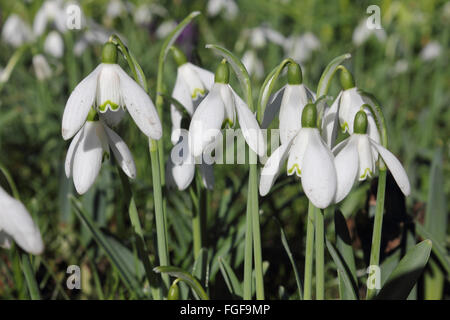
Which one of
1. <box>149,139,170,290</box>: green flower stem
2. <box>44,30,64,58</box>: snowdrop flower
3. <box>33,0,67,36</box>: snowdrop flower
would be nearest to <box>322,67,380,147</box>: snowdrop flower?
<box>149,139,170,290</box>: green flower stem

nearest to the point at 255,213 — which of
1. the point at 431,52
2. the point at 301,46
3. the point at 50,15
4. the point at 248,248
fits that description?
the point at 248,248

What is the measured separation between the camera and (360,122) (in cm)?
91

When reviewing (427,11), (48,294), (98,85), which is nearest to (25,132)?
(48,294)

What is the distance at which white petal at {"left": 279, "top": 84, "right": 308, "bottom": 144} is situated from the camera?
962 millimetres

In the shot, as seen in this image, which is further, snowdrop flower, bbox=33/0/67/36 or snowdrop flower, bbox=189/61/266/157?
snowdrop flower, bbox=33/0/67/36

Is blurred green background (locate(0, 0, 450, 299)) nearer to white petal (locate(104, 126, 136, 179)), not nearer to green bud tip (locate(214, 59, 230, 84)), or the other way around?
white petal (locate(104, 126, 136, 179))

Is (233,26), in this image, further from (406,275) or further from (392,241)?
(406,275)

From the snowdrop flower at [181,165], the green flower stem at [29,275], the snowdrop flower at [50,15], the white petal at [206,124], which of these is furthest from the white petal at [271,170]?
the snowdrop flower at [50,15]

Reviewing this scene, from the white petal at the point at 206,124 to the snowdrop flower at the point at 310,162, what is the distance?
109 millimetres

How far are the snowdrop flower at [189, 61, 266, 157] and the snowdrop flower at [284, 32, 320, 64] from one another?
2073 mm

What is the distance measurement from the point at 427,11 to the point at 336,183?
11.7ft

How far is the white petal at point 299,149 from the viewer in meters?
0.89

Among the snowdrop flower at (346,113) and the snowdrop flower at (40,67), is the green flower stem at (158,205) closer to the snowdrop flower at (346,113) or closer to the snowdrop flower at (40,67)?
the snowdrop flower at (346,113)

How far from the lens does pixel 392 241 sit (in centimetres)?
135
